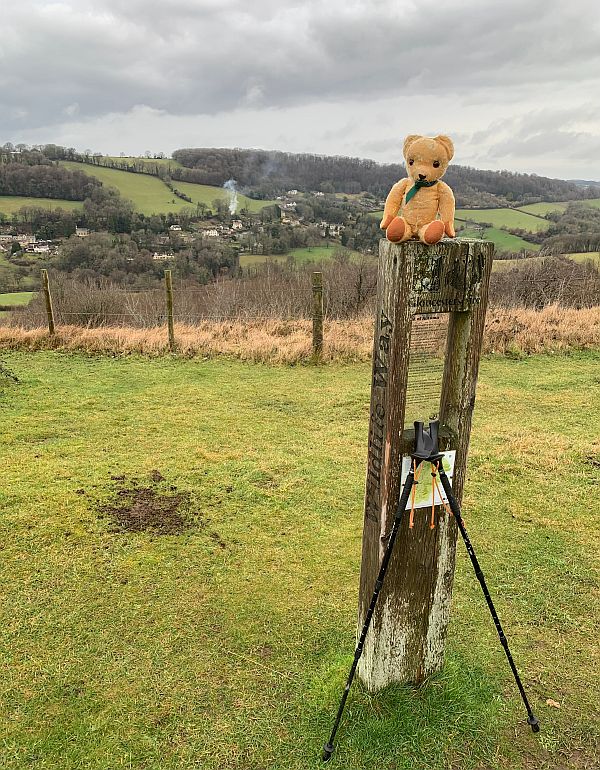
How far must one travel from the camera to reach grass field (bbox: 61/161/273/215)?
4228cm

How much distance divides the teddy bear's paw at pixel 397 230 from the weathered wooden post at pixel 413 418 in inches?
1.4

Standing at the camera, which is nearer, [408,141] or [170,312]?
[408,141]

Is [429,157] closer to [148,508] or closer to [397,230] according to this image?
[397,230]

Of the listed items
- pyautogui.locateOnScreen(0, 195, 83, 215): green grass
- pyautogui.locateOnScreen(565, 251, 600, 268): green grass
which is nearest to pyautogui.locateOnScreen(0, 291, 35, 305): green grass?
pyautogui.locateOnScreen(0, 195, 83, 215): green grass

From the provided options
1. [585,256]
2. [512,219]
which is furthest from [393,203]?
[512,219]

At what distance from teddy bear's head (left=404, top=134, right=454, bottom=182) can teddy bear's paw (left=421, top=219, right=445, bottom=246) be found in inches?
10.0

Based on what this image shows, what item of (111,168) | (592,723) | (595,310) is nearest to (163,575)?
(592,723)

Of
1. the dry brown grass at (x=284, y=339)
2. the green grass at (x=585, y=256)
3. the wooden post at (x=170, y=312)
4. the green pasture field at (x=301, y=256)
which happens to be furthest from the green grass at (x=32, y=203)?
the wooden post at (x=170, y=312)

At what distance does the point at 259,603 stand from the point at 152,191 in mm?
47840

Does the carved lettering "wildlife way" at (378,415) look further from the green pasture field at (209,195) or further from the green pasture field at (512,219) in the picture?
the green pasture field at (209,195)

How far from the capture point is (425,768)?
2.42 meters

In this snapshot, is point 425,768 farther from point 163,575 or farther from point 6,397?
point 6,397

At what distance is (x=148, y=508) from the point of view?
4.71 m

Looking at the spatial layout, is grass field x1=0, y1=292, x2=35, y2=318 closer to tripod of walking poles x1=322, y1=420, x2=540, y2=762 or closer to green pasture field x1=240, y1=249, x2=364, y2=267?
green pasture field x1=240, y1=249, x2=364, y2=267
